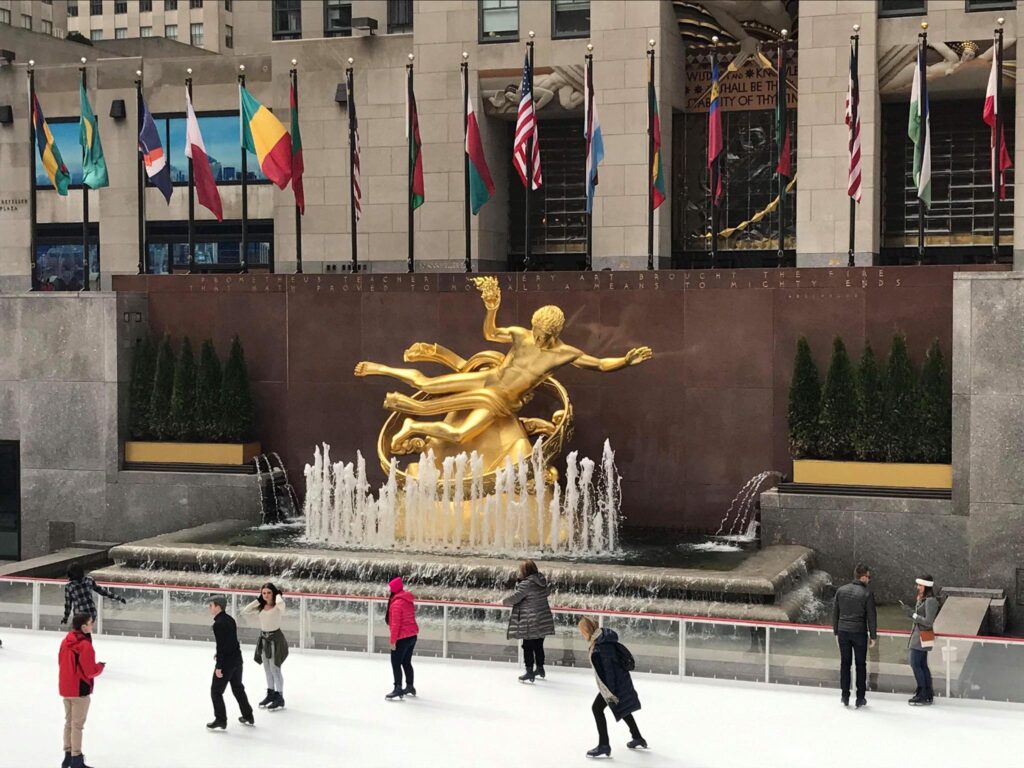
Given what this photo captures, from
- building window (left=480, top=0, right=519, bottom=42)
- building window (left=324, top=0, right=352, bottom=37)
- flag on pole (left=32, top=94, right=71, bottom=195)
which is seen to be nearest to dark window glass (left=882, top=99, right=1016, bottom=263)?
building window (left=480, top=0, right=519, bottom=42)

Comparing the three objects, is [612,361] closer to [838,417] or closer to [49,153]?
[838,417]

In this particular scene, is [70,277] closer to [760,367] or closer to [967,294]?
[760,367]

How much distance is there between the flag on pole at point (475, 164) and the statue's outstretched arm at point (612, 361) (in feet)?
15.5

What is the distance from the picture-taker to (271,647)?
1523cm

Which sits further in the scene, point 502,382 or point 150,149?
point 150,149

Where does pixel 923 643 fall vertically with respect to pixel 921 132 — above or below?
below

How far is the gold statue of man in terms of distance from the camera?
23.8 m

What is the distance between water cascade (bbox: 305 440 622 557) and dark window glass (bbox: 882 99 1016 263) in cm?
1035

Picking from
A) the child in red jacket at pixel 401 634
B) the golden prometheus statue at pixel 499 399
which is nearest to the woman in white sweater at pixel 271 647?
the child in red jacket at pixel 401 634

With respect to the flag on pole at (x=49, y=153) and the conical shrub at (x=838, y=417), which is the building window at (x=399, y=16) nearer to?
the flag on pole at (x=49, y=153)

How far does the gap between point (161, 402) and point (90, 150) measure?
501 cm

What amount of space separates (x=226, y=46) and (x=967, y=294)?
66.7 metres

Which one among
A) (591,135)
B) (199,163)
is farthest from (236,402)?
(591,135)

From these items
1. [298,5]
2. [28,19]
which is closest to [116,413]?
[298,5]
